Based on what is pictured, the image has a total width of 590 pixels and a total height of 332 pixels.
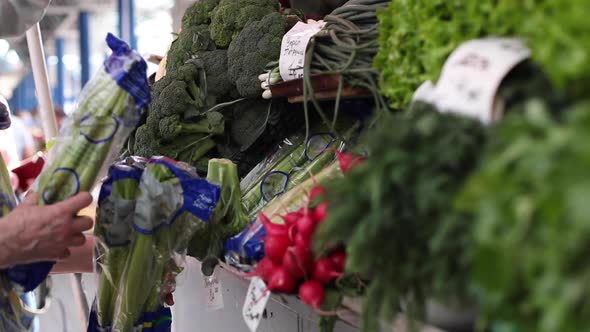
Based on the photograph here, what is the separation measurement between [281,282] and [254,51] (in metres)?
0.99

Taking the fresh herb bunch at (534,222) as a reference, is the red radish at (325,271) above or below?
below

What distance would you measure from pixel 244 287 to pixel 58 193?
0.76 m

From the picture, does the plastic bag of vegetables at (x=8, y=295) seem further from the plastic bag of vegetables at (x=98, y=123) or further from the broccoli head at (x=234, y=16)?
the broccoli head at (x=234, y=16)

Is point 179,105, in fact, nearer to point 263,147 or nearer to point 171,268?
point 263,147

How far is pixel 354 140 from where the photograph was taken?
1.96m

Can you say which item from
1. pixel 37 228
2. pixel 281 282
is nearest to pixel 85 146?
pixel 37 228

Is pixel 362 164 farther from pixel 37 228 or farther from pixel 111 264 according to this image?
pixel 111 264

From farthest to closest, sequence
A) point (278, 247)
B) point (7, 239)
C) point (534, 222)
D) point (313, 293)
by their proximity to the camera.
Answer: point (7, 239)
point (278, 247)
point (313, 293)
point (534, 222)

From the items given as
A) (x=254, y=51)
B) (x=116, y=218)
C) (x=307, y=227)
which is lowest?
(x=116, y=218)

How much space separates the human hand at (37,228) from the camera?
5.24ft

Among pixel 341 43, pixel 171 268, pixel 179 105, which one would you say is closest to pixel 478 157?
pixel 341 43

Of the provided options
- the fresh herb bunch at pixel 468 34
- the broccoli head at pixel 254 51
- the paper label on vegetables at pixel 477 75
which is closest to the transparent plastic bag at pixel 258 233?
the fresh herb bunch at pixel 468 34

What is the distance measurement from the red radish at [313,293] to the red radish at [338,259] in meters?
0.05

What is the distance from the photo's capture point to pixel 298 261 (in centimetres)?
140
